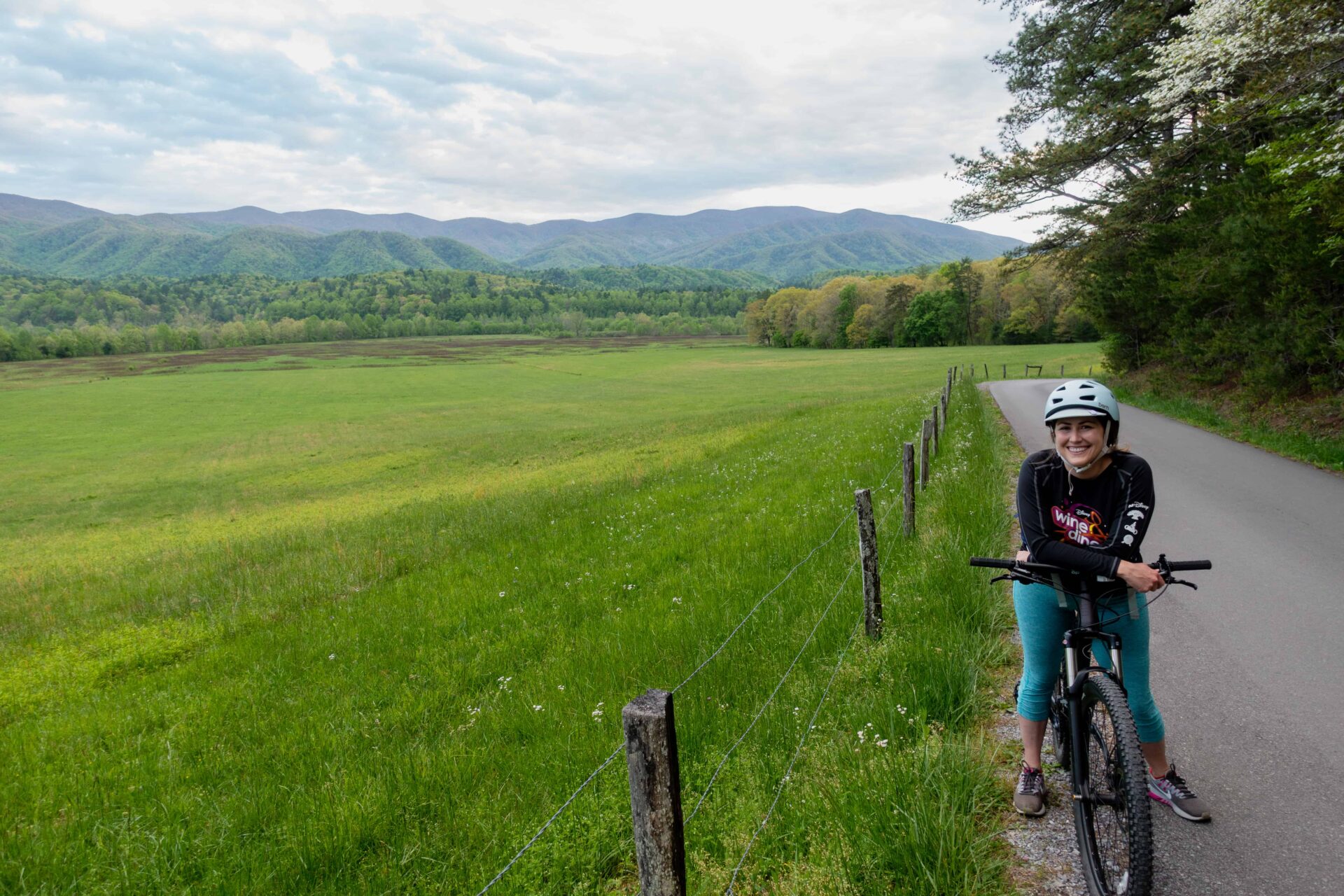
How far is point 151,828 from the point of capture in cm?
480

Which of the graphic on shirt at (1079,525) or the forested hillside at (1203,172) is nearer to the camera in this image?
the graphic on shirt at (1079,525)

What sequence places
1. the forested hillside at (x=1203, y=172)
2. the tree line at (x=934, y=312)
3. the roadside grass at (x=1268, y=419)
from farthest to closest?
the tree line at (x=934, y=312) → the roadside grass at (x=1268, y=419) → the forested hillside at (x=1203, y=172)

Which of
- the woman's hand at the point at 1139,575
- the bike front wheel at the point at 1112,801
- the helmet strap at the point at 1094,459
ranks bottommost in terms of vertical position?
the bike front wheel at the point at 1112,801

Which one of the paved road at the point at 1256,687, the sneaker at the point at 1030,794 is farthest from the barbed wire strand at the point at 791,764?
the paved road at the point at 1256,687

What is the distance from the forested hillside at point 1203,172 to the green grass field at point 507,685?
6.94 meters

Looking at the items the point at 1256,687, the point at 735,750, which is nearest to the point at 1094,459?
the point at 735,750

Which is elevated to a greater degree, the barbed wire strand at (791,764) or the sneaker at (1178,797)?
the sneaker at (1178,797)

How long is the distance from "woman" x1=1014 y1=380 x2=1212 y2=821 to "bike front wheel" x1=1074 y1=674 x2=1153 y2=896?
0.37 meters

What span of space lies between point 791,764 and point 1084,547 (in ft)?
6.93

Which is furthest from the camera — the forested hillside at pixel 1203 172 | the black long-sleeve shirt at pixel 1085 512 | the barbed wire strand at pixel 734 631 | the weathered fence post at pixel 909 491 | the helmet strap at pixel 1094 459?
the forested hillside at pixel 1203 172

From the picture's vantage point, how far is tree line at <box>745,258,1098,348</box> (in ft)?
309

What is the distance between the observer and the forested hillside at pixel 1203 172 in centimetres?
1130

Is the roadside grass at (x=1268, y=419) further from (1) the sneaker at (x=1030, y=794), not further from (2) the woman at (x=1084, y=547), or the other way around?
(1) the sneaker at (x=1030, y=794)

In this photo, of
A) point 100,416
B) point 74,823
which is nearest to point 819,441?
point 74,823
